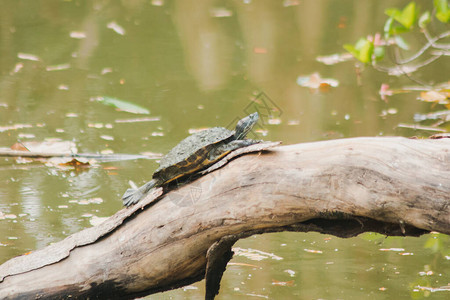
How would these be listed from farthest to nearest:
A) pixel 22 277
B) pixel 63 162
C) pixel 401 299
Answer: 1. pixel 63 162
2. pixel 401 299
3. pixel 22 277

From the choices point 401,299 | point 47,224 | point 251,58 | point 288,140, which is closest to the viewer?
point 401,299

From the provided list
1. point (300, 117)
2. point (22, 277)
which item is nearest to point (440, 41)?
point (300, 117)

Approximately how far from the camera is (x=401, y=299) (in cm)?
234

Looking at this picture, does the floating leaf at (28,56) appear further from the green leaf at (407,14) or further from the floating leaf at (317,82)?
the green leaf at (407,14)

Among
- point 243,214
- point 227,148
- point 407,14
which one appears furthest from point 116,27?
point 243,214

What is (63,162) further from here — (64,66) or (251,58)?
(251,58)

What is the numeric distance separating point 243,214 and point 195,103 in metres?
2.84

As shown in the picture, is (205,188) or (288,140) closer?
(205,188)

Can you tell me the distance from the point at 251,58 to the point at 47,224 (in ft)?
11.0

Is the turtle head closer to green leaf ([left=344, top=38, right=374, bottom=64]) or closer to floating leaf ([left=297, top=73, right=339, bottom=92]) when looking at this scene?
green leaf ([left=344, top=38, right=374, bottom=64])

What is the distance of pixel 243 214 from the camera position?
1972 millimetres

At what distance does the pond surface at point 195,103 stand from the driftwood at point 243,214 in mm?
379

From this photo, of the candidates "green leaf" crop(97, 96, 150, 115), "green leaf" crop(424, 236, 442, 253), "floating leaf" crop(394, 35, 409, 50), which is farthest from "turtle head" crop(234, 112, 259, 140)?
"green leaf" crop(97, 96, 150, 115)

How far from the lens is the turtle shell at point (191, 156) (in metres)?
2.08
